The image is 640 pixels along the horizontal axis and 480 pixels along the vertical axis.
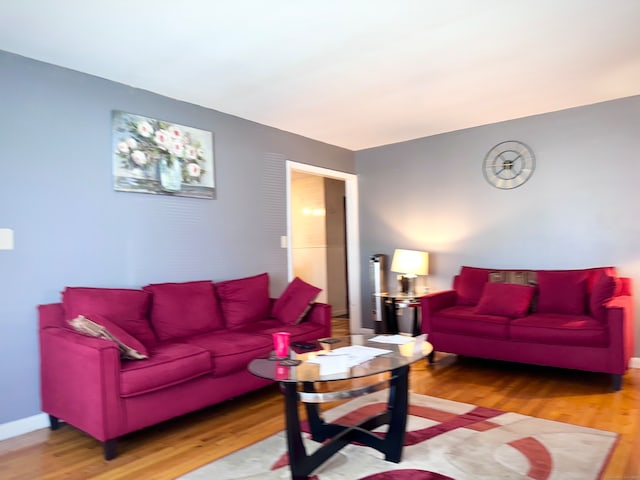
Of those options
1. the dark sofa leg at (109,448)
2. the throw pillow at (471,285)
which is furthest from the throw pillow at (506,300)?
the dark sofa leg at (109,448)

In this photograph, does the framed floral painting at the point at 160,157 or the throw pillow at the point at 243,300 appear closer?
the framed floral painting at the point at 160,157

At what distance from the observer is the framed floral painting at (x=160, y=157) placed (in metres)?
3.26

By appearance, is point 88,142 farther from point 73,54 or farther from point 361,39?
point 361,39

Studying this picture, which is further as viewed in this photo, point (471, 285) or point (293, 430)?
point (471, 285)

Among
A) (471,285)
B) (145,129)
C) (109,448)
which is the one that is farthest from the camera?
(471,285)

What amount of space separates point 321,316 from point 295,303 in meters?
0.24

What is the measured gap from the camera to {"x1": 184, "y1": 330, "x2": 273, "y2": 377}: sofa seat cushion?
2834mm

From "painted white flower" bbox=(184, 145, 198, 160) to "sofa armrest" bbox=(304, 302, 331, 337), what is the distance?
1.58 metres

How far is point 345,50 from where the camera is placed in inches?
110

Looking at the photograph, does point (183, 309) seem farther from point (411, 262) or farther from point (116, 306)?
point (411, 262)

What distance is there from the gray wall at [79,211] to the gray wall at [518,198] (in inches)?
78.2

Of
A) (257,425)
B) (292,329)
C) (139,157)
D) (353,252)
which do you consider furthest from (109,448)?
(353,252)

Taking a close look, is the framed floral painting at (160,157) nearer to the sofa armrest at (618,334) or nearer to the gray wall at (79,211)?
the gray wall at (79,211)

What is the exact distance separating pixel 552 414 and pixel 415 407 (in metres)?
0.84
